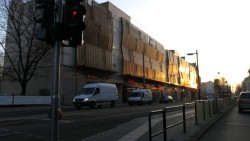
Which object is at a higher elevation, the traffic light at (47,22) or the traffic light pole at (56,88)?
the traffic light at (47,22)

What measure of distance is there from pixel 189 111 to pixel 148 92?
3449 cm

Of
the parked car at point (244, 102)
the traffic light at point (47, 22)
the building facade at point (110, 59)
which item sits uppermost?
the building facade at point (110, 59)

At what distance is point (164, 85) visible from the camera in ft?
279

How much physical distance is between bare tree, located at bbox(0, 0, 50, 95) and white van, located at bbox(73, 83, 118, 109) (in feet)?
36.4

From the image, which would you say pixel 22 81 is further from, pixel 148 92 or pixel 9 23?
pixel 148 92

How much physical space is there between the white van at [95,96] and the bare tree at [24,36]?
1109 centimetres

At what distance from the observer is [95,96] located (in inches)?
1252

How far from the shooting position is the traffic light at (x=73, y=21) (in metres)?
6.27

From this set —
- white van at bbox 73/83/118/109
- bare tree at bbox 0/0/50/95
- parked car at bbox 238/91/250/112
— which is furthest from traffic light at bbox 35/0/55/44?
bare tree at bbox 0/0/50/95

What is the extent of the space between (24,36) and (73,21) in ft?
128

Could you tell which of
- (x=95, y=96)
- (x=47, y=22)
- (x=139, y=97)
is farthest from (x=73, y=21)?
(x=139, y=97)

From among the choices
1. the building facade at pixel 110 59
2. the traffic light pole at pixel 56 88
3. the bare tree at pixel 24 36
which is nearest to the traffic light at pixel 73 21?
the traffic light pole at pixel 56 88

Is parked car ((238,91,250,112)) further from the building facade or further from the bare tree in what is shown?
the bare tree

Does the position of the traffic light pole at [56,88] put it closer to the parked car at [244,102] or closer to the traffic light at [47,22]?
the traffic light at [47,22]
